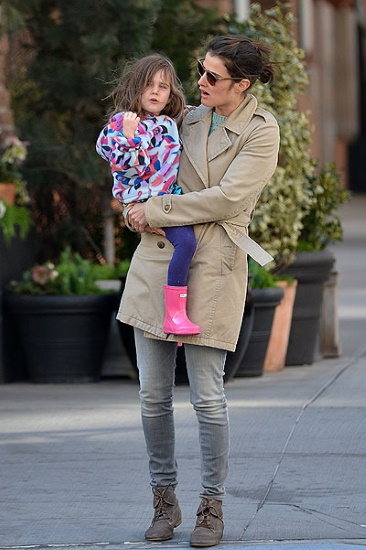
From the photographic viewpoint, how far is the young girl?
4.66 m

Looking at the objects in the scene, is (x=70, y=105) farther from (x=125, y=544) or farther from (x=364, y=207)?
(x=364, y=207)

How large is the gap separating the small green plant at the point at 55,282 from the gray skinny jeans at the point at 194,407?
3.65 meters

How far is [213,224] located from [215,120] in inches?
16.0

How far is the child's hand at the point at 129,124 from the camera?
4.68 m

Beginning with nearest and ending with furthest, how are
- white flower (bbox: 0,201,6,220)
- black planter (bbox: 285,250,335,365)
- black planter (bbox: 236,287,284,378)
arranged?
black planter (bbox: 236,287,284,378) → white flower (bbox: 0,201,6,220) → black planter (bbox: 285,250,335,365)

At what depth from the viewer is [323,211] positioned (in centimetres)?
897

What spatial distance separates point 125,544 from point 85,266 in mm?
4041

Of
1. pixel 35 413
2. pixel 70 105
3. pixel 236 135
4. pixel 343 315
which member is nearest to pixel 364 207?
pixel 343 315

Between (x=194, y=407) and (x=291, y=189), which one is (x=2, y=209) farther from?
(x=194, y=407)

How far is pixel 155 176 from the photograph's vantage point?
477 centimetres

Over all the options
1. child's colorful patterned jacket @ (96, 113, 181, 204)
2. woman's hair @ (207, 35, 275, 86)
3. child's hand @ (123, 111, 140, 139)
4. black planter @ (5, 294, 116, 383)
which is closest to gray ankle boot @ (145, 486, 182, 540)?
child's colorful patterned jacket @ (96, 113, 181, 204)

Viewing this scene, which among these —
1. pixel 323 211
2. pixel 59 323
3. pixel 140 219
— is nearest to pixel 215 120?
pixel 140 219

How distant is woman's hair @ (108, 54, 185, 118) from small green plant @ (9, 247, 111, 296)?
366cm

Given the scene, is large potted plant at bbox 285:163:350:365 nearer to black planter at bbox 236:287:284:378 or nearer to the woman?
black planter at bbox 236:287:284:378
